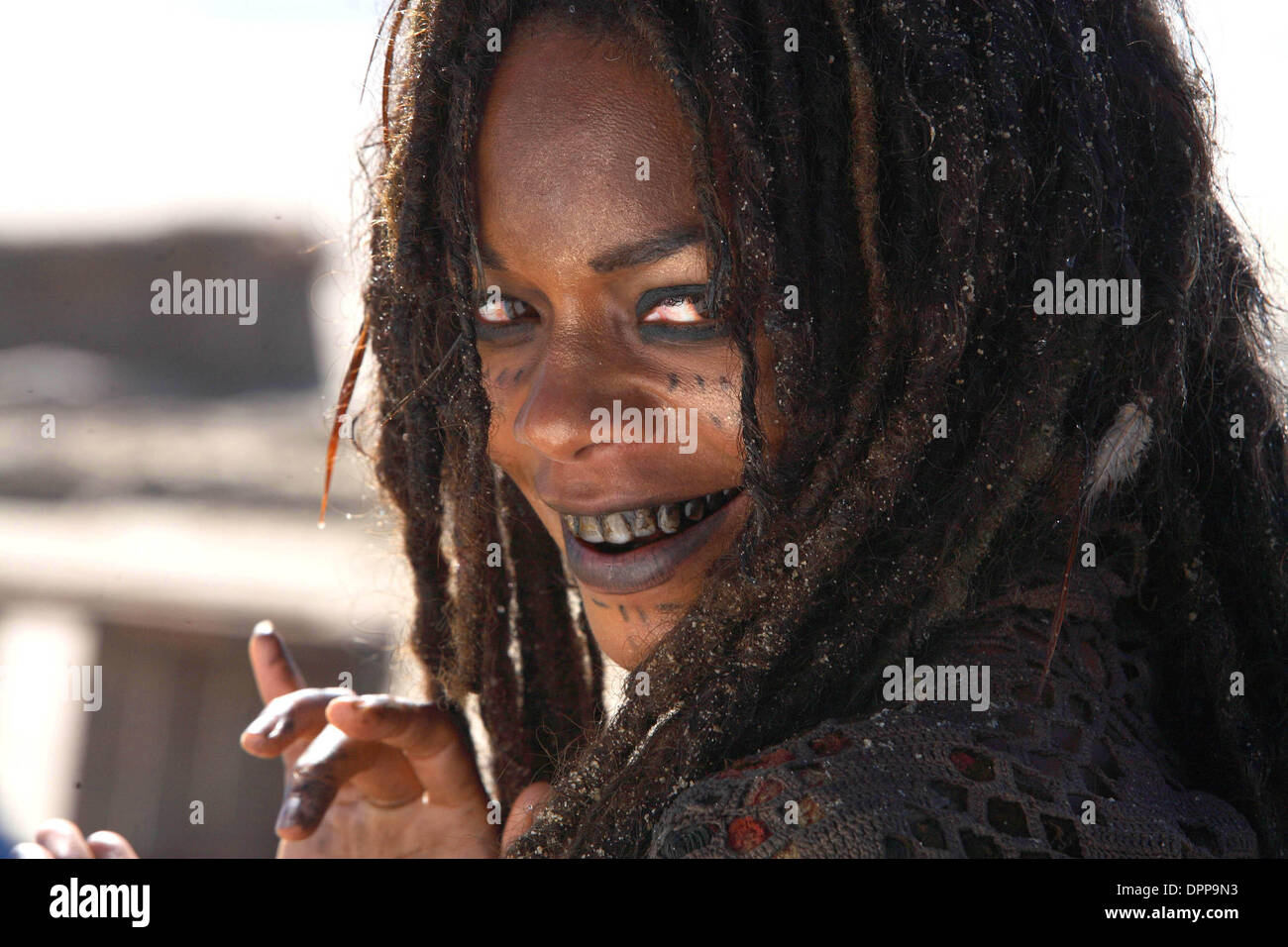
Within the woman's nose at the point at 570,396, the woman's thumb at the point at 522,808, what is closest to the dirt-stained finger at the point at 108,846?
the woman's thumb at the point at 522,808

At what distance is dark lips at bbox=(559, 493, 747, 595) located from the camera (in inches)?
65.0

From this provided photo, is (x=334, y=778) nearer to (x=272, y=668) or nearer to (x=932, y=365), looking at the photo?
(x=272, y=668)

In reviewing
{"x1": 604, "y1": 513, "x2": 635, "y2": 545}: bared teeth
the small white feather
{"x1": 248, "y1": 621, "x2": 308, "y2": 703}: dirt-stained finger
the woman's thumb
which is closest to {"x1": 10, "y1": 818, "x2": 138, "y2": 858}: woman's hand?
{"x1": 248, "y1": 621, "x2": 308, "y2": 703}: dirt-stained finger

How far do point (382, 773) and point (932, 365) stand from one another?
1196 mm

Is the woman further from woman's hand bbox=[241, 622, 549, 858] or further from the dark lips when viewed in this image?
woman's hand bbox=[241, 622, 549, 858]

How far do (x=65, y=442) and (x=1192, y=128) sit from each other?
6.14m

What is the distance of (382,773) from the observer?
2.04 metres

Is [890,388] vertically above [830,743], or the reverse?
[890,388]

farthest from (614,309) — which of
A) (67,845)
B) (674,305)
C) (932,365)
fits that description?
(67,845)

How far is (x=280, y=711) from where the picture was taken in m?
1.97
